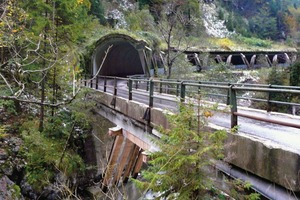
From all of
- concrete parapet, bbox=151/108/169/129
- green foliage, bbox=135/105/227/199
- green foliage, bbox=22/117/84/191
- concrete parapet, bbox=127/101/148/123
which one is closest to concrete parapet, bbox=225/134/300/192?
green foliage, bbox=135/105/227/199

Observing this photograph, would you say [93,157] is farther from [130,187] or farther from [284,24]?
[284,24]

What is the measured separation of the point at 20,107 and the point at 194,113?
12.1 meters

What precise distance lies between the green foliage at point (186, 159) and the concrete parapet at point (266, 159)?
0.41m

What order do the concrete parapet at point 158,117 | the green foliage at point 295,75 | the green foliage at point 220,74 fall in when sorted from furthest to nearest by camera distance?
1. the green foliage at point 220,74
2. the green foliage at point 295,75
3. the concrete parapet at point 158,117

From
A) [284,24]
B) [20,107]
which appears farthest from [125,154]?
[284,24]

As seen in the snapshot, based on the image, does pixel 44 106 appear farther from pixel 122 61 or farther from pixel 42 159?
pixel 122 61

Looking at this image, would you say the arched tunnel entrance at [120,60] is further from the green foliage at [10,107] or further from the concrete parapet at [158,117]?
the concrete parapet at [158,117]

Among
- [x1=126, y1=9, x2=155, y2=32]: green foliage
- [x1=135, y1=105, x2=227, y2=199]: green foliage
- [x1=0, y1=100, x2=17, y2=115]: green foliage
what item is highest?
[x1=126, y1=9, x2=155, y2=32]: green foliage

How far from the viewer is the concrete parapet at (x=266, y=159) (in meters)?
3.42

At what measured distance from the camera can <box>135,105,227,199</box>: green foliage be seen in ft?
12.8

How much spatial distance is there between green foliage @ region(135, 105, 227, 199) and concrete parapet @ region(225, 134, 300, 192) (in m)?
0.41

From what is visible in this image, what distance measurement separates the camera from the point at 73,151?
13.4m

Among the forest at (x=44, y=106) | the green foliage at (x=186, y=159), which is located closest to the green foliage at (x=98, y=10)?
the forest at (x=44, y=106)

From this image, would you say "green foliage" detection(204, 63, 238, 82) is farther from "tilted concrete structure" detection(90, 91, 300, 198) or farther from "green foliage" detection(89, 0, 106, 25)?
"green foliage" detection(89, 0, 106, 25)
